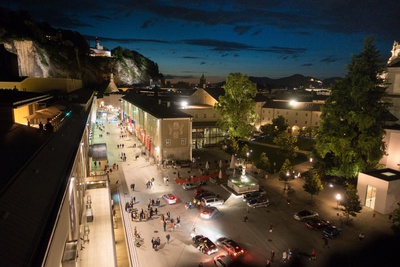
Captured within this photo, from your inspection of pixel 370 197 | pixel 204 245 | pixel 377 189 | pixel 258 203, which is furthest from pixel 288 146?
pixel 204 245

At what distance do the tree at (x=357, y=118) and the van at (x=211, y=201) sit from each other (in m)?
13.1

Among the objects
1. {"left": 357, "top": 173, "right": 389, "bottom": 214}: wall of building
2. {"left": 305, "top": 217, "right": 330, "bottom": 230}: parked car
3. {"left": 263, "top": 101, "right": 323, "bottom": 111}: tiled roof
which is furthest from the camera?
{"left": 263, "top": 101, "right": 323, "bottom": 111}: tiled roof

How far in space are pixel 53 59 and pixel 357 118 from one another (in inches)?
3148

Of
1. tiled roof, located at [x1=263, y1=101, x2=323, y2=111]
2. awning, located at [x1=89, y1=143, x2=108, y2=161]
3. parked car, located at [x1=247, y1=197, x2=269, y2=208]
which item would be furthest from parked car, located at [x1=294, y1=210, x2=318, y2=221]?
tiled roof, located at [x1=263, y1=101, x2=323, y2=111]

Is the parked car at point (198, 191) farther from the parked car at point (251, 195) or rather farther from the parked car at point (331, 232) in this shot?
the parked car at point (331, 232)

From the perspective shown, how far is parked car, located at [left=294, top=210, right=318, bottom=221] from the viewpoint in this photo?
23.4 m

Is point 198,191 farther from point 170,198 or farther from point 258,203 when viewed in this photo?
point 258,203

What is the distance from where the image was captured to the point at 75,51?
324 ft

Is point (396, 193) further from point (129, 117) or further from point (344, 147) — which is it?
point (129, 117)

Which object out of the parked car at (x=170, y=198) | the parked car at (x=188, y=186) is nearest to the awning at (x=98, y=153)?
the parked car at (x=188, y=186)

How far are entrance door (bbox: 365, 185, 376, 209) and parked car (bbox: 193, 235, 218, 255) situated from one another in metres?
17.0

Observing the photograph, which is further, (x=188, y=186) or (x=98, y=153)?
(x=98, y=153)

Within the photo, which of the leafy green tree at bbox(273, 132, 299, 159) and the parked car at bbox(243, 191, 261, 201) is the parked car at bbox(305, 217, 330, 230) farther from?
the leafy green tree at bbox(273, 132, 299, 159)

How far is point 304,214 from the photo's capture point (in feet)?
77.7
